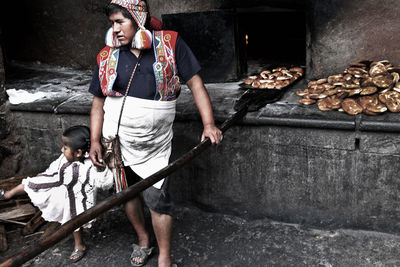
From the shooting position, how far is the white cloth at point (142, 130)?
8.97ft

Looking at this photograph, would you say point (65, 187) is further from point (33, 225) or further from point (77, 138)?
point (33, 225)

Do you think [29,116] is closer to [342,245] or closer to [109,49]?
[109,49]

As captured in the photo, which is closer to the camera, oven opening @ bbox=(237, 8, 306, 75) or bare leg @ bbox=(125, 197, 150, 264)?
bare leg @ bbox=(125, 197, 150, 264)

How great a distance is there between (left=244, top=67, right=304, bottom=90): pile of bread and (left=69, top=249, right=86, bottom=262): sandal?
2.12 metres

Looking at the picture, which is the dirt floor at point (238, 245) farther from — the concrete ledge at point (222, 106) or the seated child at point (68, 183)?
the concrete ledge at point (222, 106)

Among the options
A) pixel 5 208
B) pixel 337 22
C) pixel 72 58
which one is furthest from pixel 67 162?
pixel 72 58

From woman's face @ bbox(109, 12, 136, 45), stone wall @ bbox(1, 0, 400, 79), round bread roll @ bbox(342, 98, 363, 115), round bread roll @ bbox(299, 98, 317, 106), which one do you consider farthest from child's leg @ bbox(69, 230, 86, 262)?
stone wall @ bbox(1, 0, 400, 79)

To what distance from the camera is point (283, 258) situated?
10.3ft

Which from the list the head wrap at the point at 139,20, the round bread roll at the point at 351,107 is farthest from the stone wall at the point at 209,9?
the head wrap at the point at 139,20

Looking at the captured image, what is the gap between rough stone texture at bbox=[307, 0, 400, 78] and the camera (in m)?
3.78

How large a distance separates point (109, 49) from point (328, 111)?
5.46ft

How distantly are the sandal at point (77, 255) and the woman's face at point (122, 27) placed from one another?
1669 millimetres

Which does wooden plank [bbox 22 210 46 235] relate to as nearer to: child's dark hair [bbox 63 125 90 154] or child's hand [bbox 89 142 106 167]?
child's dark hair [bbox 63 125 90 154]

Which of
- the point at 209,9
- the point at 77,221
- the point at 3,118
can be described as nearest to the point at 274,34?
the point at 209,9
